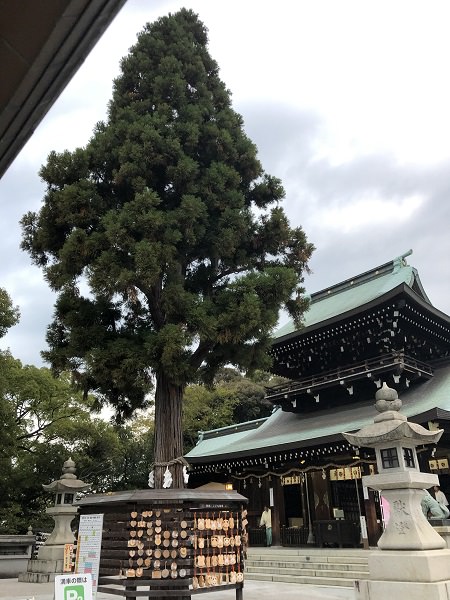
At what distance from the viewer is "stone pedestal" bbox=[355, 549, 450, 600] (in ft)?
22.8

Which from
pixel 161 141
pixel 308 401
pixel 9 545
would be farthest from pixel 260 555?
pixel 161 141

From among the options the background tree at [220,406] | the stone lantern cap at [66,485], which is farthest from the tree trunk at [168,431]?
the background tree at [220,406]

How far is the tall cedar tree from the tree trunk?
22 millimetres

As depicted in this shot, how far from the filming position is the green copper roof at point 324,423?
571 inches

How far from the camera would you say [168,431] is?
28.3 feet

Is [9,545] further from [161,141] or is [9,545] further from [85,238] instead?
[161,141]

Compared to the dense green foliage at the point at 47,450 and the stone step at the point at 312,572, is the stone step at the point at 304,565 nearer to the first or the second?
the stone step at the point at 312,572

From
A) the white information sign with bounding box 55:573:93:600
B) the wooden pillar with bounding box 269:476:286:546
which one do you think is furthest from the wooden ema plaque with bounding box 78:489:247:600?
the wooden pillar with bounding box 269:476:286:546

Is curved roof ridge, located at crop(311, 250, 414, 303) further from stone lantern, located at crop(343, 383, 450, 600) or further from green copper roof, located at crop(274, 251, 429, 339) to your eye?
stone lantern, located at crop(343, 383, 450, 600)

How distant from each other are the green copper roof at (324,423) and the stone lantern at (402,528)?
444cm

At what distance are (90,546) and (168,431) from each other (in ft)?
7.49

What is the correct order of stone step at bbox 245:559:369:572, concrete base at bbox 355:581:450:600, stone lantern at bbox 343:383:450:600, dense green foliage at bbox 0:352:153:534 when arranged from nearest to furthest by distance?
1. concrete base at bbox 355:581:450:600
2. stone lantern at bbox 343:383:450:600
3. stone step at bbox 245:559:369:572
4. dense green foliage at bbox 0:352:153:534

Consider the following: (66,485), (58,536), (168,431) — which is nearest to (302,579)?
(168,431)

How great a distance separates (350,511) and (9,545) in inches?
475
